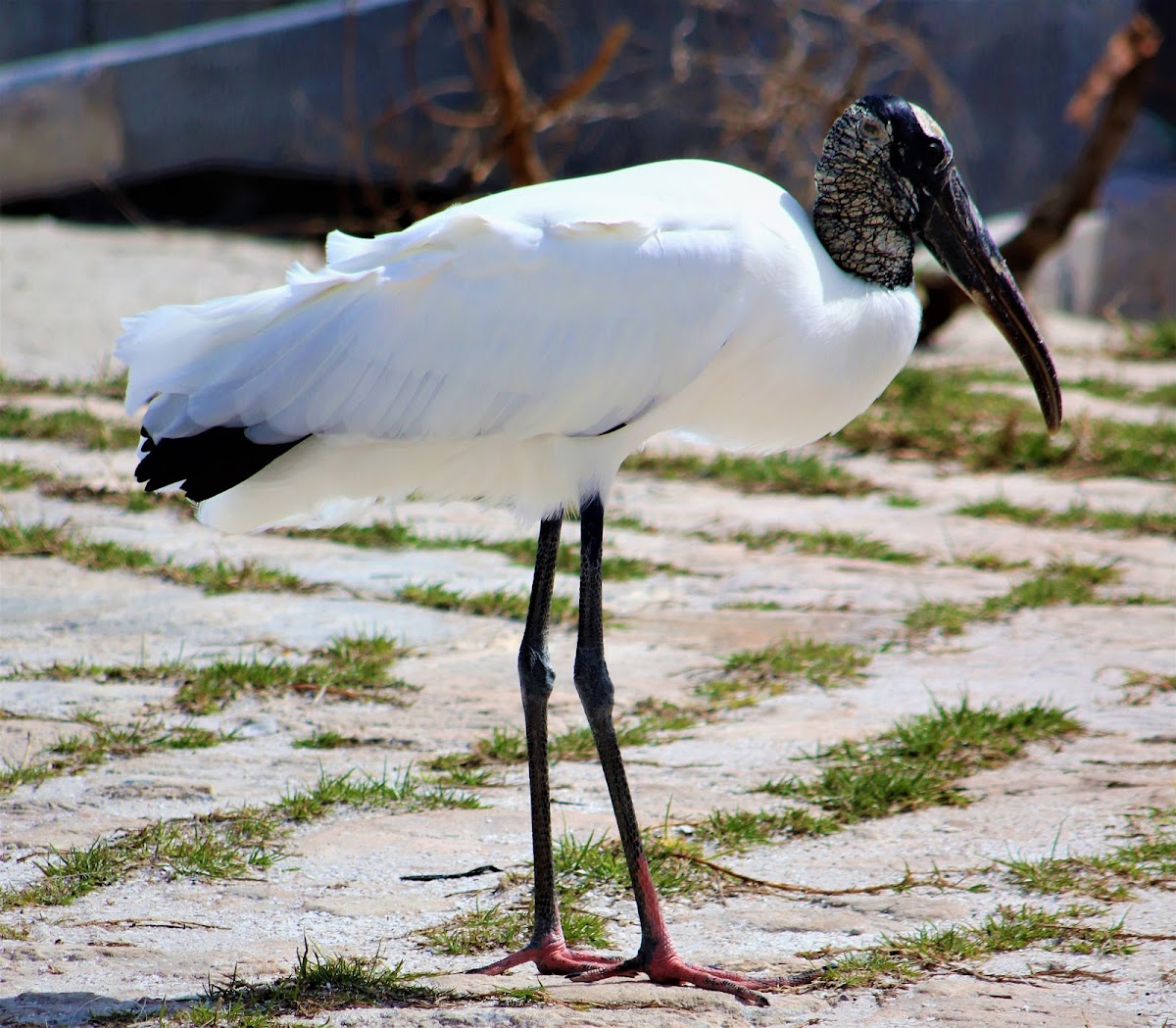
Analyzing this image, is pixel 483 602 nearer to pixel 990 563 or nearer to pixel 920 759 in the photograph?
pixel 920 759

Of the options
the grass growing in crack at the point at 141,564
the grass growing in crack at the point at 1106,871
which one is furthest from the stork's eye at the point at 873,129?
the grass growing in crack at the point at 141,564

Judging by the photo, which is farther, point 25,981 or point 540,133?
point 540,133

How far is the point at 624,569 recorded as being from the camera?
5.06 metres

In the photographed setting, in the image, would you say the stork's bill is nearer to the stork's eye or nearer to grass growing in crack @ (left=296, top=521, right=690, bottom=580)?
the stork's eye

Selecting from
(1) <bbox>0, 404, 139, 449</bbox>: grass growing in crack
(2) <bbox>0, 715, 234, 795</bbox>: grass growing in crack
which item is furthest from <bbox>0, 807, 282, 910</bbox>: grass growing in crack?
(1) <bbox>0, 404, 139, 449</bbox>: grass growing in crack

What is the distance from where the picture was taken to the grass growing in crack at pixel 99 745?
3307 millimetres

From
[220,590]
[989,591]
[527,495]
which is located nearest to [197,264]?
[220,590]

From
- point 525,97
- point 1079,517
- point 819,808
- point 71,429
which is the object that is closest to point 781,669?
point 819,808

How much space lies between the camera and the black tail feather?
2.86m

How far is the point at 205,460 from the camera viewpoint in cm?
286

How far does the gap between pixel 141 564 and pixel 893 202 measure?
8.80ft

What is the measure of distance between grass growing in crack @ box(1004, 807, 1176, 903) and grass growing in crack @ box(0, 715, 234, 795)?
177 centimetres

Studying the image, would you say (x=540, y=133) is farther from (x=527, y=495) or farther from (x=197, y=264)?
(x=527, y=495)

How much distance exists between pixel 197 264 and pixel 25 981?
7.76 meters
